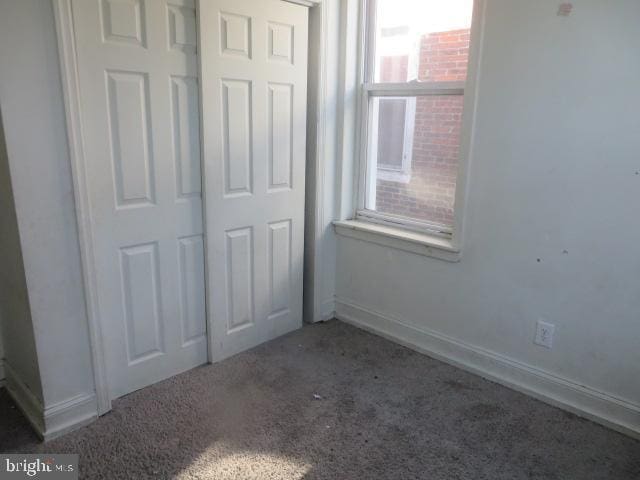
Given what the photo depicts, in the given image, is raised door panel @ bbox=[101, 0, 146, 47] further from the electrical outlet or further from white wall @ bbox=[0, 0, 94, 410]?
the electrical outlet

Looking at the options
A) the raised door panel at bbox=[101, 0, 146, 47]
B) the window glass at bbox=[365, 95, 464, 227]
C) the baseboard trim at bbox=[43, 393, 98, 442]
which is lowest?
the baseboard trim at bbox=[43, 393, 98, 442]

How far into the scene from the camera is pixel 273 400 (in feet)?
7.64

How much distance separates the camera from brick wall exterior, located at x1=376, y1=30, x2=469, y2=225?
8.20 feet

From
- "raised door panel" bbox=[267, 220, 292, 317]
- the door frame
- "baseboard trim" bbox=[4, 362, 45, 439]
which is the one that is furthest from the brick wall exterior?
"baseboard trim" bbox=[4, 362, 45, 439]

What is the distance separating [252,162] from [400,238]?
3.05 ft

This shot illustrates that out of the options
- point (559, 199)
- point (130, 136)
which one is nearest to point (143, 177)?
point (130, 136)

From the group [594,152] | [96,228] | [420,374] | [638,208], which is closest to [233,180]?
[96,228]

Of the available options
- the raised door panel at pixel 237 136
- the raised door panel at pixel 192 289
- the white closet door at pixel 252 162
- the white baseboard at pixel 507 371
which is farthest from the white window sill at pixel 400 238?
the raised door panel at pixel 192 289

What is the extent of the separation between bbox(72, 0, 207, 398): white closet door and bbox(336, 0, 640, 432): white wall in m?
1.39

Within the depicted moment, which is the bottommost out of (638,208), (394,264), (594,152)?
(394,264)

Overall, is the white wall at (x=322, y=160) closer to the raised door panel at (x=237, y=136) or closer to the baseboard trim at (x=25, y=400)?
the raised door panel at (x=237, y=136)

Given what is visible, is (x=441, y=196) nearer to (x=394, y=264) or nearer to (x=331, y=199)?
(x=394, y=264)

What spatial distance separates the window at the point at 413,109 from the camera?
8.23 feet

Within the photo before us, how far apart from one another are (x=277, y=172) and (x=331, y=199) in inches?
18.2
